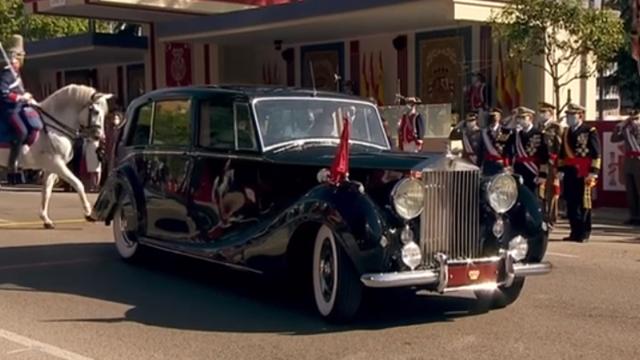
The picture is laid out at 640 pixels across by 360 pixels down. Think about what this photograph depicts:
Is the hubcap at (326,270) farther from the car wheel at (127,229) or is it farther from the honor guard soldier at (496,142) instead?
the honor guard soldier at (496,142)

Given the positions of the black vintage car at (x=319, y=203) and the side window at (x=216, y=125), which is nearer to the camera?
the black vintage car at (x=319, y=203)

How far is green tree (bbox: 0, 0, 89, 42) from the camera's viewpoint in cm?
3550

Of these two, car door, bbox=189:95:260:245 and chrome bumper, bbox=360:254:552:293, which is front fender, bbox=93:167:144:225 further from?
chrome bumper, bbox=360:254:552:293

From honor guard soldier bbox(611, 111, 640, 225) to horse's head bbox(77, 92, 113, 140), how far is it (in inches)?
328

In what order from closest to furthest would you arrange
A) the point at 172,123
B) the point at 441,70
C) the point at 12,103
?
the point at 172,123 → the point at 12,103 → the point at 441,70

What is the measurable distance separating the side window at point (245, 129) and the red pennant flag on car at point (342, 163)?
141 cm

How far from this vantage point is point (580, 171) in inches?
561

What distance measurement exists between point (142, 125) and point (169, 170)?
1159 millimetres

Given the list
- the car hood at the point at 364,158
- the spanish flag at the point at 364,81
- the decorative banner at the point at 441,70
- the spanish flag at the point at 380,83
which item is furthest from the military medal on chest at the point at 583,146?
the spanish flag at the point at 364,81

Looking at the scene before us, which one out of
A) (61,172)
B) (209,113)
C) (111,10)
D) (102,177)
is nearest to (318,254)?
(209,113)

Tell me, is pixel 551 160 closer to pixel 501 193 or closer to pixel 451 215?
pixel 501 193

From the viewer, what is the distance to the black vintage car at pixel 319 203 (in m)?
7.99

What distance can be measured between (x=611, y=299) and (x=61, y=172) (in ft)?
28.8

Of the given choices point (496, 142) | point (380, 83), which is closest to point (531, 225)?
point (496, 142)
